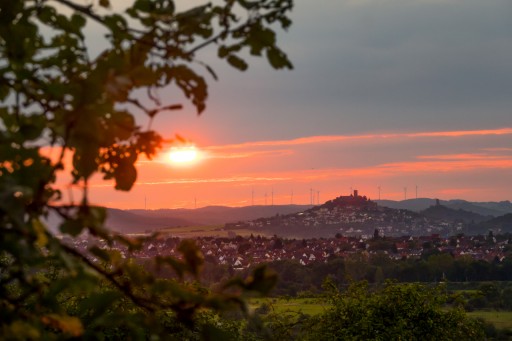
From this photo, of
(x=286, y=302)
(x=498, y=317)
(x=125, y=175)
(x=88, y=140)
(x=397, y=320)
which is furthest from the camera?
(x=498, y=317)

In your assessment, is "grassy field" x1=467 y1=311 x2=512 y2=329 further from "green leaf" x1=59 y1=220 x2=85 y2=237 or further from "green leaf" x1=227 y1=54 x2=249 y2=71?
"green leaf" x1=59 y1=220 x2=85 y2=237

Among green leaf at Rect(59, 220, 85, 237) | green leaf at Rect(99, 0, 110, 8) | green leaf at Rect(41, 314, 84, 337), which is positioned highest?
green leaf at Rect(99, 0, 110, 8)

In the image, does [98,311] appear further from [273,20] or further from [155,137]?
[273,20]

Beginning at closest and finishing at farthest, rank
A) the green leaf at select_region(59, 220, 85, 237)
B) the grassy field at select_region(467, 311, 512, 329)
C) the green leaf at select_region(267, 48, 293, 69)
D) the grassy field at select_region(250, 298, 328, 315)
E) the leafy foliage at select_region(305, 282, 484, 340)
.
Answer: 1. the green leaf at select_region(59, 220, 85, 237)
2. the green leaf at select_region(267, 48, 293, 69)
3. the leafy foliage at select_region(305, 282, 484, 340)
4. the grassy field at select_region(250, 298, 328, 315)
5. the grassy field at select_region(467, 311, 512, 329)

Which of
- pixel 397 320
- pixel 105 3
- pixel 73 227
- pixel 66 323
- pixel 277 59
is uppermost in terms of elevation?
pixel 105 3

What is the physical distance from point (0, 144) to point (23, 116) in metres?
1.42

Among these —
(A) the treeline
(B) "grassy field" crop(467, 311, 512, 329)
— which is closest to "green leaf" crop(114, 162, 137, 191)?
(B) "grassy field" crop(467, 311, 512, 329)

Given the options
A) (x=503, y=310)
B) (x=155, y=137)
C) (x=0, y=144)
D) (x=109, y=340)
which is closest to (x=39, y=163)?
(x=0, y=144)

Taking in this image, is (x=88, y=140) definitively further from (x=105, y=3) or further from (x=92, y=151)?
(x=105, y=3)

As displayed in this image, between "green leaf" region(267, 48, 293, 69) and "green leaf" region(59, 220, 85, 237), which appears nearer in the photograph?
"green leaf" region(59, 220, 85, 237)

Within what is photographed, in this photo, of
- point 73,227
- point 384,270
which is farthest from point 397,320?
point 384,270

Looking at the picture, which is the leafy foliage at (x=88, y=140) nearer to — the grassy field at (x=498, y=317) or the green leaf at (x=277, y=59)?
the green leaf at (x=277, y=59)

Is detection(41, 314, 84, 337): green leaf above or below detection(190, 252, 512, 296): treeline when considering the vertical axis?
above

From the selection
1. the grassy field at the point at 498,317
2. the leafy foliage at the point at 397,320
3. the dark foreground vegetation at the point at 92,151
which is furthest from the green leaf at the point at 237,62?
the grassy field at the point at 498,317
